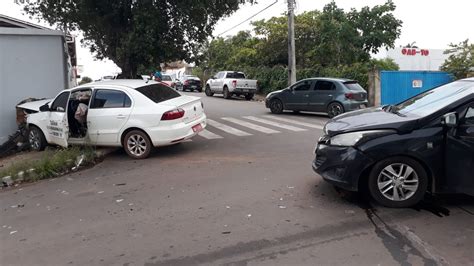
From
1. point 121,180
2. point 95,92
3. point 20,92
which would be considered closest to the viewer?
point 121,180

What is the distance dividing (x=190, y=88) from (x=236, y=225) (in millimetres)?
32173

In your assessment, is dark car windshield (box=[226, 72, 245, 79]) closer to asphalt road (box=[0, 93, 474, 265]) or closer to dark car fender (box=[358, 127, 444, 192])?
asphalt road (box=[0, 93, 474, 265])

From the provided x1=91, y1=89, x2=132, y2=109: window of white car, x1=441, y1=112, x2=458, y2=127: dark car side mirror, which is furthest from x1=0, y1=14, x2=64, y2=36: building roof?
x1=441, y1=112, x2=458, y2=127: dark car side mirror

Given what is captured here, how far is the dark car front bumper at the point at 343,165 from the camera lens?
17.0 feet

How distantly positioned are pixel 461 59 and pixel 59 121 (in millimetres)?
16982

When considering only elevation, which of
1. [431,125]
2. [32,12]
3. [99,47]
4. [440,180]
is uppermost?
[32,12]

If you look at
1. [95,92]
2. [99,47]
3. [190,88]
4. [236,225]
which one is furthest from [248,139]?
[190,88]

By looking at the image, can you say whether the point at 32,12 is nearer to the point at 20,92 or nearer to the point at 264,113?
the point at 20,92

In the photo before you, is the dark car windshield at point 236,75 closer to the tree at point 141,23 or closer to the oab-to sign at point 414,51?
the tree at point 141,23

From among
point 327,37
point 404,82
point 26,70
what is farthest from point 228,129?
point 327,37

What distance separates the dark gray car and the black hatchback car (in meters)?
9.85

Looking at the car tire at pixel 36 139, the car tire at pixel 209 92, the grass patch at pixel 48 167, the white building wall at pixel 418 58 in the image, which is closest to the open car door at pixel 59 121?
the car tire at pixel 36 139

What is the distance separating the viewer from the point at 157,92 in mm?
9469

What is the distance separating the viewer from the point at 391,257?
3.99 metres
